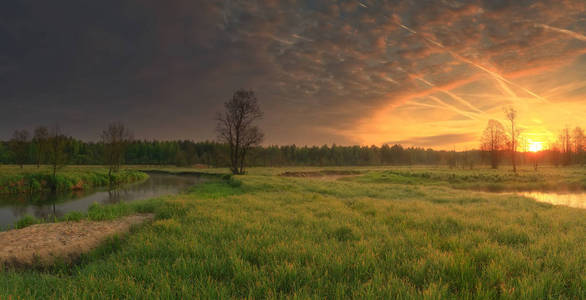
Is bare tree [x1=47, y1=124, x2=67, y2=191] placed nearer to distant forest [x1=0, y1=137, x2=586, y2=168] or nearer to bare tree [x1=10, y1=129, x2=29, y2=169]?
bare tree [x1=10, y1=129, x2=29, y2=169]

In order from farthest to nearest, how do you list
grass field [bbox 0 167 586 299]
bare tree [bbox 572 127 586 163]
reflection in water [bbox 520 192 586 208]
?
bare tree [bbox 572 127 586 163], reflection in water [bbox 520 192 586 208], grass field [bbox 0 167 586 299]

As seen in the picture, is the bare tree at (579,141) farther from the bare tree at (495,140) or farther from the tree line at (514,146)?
the bare tree at (495,140)

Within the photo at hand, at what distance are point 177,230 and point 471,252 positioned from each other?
6779 mm

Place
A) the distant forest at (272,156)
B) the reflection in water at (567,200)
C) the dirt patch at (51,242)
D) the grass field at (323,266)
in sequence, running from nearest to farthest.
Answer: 1. the grass field at (323,266)
2. the dirt patch at (51,242)
3. the reflection in water at (567,200)
4. the distant forest at (272,156)

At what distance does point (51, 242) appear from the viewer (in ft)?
21.6

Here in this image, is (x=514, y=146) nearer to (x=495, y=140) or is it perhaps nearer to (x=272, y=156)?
(x=495, y=140)

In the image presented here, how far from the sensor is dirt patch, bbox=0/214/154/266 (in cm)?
581

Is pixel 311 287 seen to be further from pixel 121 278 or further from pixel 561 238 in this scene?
pixel 561 238

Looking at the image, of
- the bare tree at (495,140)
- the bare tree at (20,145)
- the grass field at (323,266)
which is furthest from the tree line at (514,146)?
the bare tree at (20,145)

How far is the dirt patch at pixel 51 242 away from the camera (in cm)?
581

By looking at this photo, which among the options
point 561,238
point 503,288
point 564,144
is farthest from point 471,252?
point 564,144

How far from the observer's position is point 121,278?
13.4 feet

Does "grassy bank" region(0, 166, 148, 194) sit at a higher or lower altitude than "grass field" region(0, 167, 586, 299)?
lower

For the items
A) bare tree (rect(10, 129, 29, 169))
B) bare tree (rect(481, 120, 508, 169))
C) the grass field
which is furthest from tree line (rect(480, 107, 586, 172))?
bare tree (rect(10, 129, 29, 169))
